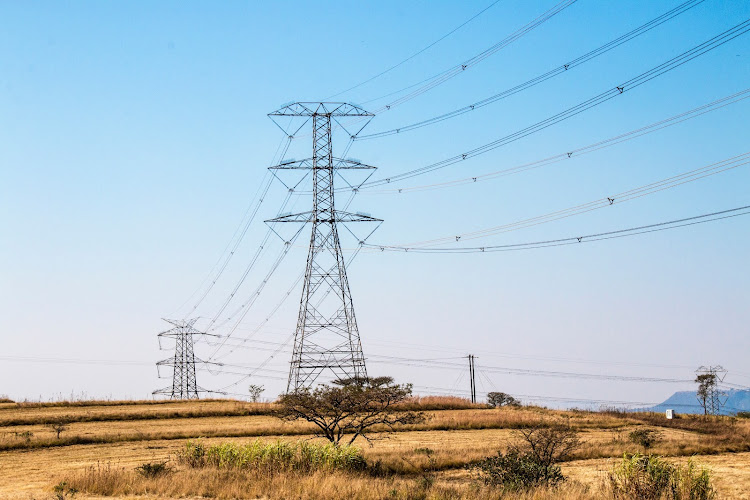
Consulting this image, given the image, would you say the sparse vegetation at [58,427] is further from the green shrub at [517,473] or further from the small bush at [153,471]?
the green shrub at [517,473]

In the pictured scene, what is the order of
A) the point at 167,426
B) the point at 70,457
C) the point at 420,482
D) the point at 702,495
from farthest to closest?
the point at 167,426, the point at 70,457, the point at 420,482, the point at 702,495

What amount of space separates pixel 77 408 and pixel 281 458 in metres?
60.3

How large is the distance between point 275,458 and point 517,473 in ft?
31.5

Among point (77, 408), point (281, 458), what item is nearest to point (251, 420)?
point (77, 408)

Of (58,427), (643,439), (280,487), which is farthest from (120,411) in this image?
(280,487)

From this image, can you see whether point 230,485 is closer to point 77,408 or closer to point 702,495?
point 702,495

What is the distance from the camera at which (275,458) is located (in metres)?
30.0

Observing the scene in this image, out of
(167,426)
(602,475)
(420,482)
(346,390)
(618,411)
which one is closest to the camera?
(420,482)

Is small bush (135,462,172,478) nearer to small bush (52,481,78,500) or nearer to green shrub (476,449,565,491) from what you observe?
small bush (52,481,78,500)

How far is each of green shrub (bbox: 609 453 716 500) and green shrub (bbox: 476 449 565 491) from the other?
401cm

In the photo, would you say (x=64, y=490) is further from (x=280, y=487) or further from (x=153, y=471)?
(x=280, y=487)

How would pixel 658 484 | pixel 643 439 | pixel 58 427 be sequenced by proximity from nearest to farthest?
pixel 658 484 < pixel 643 439 < pixel 58 427

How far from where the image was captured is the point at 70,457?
1693 inches

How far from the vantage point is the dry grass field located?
85.5 ft
